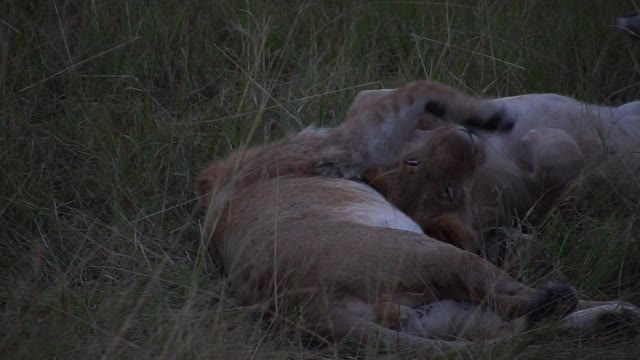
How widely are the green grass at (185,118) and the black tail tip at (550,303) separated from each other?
0.36 feet

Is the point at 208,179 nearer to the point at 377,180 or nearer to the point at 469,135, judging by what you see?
the point at 377,180

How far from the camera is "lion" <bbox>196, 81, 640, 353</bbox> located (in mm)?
3248

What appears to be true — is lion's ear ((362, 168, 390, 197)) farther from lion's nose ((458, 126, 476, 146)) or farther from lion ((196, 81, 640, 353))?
lion's nose ((458, 126, 476, 146))

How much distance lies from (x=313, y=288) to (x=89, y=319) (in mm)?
708

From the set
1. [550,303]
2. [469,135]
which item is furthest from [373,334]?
[469,135]

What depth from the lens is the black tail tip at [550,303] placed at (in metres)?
3.24

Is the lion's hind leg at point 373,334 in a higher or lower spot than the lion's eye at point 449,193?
higher

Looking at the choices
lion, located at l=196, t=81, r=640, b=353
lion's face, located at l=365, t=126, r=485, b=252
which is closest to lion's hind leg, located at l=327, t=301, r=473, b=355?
lion, located at l=196, t=81, r=640, b=353

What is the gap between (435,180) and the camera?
411cm

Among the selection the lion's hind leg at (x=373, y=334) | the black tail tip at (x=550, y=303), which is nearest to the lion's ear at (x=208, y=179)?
the lion's hind leg at (x=373, y=334)

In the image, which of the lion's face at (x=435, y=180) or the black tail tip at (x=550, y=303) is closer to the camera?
the black tail tip at (x=550, y=303)

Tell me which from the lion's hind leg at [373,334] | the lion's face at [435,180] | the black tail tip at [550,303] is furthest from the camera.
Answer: the lion's face at [435,180]

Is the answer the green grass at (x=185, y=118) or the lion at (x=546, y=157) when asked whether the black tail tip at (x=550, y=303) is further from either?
the lion at (x=546, y=157)

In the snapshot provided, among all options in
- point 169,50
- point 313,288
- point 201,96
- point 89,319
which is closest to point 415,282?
point 313,288
